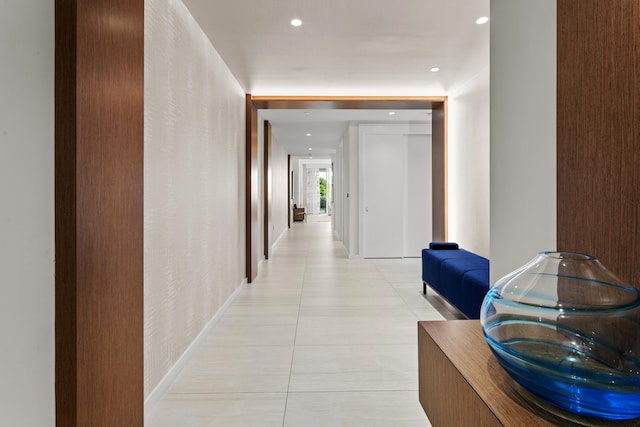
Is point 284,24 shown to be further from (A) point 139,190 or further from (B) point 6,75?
(B) point 6,75

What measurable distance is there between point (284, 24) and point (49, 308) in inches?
104

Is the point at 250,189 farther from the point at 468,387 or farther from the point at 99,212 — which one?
the point at 468,387

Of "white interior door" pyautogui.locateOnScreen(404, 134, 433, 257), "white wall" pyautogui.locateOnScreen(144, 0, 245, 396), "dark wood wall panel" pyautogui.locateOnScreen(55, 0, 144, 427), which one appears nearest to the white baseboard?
"white wall" pyautogui.locateOnScreen(144, 0, 245, 396)

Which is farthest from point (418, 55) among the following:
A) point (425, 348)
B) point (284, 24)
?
point (425, 348)

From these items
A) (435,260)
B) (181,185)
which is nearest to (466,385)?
(181,185)

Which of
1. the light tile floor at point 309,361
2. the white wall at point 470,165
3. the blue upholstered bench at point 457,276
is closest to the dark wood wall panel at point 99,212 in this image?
the light tile floor at point 309,361

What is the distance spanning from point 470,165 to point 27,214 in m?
4.51

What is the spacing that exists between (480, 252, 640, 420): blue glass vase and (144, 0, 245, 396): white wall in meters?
1.83

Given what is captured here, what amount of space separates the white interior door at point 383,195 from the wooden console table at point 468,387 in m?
5.79

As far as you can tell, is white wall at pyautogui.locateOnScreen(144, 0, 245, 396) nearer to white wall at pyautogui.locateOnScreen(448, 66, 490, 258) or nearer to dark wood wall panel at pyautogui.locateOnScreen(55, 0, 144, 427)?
dark wood wall panel at pyautogui.locateOnScreen(55, 0, 144, 427)

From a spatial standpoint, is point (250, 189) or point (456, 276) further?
point (250, 189)

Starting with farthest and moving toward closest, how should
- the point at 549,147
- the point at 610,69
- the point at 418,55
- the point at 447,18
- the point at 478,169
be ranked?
the point at 478,169
the point at 418,55
the point at 447,18
the point at 549,147
the point at 610,69

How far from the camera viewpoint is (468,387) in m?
0.93

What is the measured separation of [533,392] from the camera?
2.65 ft
